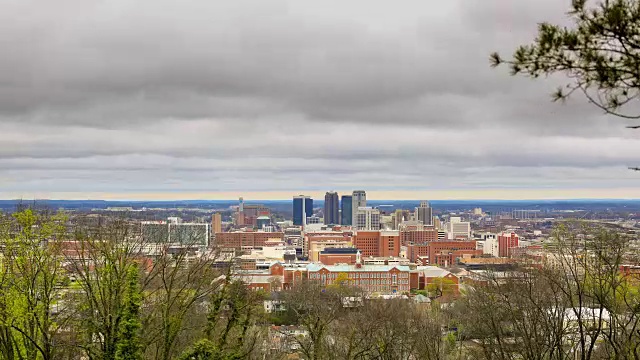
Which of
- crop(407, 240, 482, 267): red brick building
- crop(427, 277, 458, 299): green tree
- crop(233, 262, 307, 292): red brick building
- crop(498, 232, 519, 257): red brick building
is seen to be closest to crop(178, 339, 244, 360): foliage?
crop(427, 277, 458, 299): green tree

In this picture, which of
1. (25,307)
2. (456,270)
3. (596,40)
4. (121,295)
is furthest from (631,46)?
(456,270)

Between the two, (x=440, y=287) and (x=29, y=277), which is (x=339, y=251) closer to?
(x=440, y=287)

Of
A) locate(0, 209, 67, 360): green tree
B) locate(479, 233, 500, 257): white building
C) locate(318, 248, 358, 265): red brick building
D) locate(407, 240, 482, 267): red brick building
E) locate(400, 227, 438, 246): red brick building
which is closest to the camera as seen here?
locate(0, 209, 67, 360): green tree

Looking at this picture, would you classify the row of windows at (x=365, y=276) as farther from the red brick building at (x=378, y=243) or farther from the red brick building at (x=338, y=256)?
the red brick building at (x=378, y=243)

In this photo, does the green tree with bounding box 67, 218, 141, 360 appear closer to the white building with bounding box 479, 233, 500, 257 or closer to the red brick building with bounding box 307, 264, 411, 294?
the red brick building with bounding box 307, 264, 411, 294

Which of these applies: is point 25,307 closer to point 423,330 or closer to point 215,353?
point 215,353

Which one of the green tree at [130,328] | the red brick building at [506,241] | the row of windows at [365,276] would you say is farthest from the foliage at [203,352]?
the red brick building at [506,241]

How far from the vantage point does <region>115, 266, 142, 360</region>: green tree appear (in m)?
14.9

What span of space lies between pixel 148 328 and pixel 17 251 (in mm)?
3822

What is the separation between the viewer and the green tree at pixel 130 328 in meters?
14.9

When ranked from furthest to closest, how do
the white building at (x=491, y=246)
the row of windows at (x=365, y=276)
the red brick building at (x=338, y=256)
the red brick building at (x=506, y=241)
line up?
1. the white building at (x=491, y=246)
2. the red brick building at (x=506, y=241)
3. the red brick building at (x=338, y=256)
4. the row of windows at (x=365, y=276)

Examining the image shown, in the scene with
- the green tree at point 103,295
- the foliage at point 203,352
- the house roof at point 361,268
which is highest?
the green tree at point 103,295

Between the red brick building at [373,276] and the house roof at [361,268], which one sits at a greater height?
the house roof at [361,268]

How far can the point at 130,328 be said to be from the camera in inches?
595
